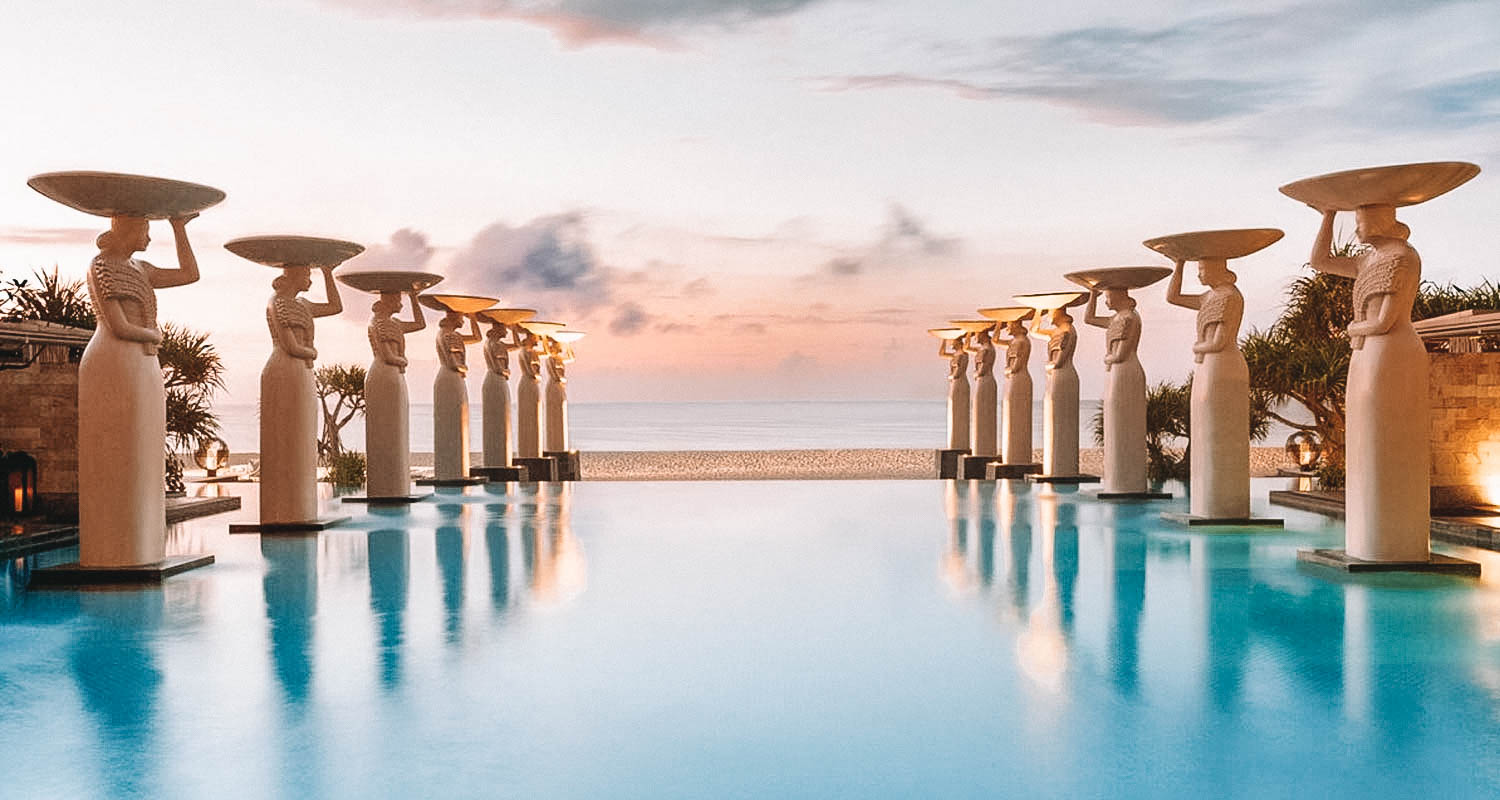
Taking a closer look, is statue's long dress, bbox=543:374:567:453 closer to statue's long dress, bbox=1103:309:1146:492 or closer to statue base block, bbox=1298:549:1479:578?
statue's long dress, bbox=1103:309:1146:492

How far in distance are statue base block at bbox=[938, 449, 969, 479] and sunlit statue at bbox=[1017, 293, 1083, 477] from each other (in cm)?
431

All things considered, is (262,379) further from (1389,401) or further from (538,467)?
(538,467)

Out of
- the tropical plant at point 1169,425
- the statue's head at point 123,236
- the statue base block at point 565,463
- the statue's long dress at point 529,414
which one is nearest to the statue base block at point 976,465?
the tropical plant at point 1169,425

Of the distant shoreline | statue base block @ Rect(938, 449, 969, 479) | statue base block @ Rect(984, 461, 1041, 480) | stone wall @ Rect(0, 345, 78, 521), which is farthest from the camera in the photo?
the distant shoreline

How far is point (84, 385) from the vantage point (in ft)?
28.9

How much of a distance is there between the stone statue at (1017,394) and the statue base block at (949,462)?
285cm

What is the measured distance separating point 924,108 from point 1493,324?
1534 centimetres

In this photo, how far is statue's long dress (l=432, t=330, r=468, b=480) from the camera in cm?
1792

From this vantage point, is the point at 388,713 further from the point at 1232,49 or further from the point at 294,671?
the point at 1232,49

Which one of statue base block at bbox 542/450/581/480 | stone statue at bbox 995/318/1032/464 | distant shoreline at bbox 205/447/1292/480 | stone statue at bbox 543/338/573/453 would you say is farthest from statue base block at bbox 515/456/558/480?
stone statue at bbox 995/318/1032/464

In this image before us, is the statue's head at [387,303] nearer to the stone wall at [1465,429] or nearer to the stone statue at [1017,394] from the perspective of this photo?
the stone statue at [1017,394]

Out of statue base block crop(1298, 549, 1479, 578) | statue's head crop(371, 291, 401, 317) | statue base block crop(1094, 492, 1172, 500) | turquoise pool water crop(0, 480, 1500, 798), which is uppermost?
statue's head crop(371, 291, 401, 317)

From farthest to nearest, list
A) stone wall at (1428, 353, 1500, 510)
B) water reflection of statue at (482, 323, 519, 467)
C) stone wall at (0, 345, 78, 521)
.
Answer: water reflection of statue at (482, 323, 519, 467)
stone wall at (0, 345, 78, 521)
stone wall at (1428, 353, 1500, 510)

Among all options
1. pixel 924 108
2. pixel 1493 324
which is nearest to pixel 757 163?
pixel 924 108
